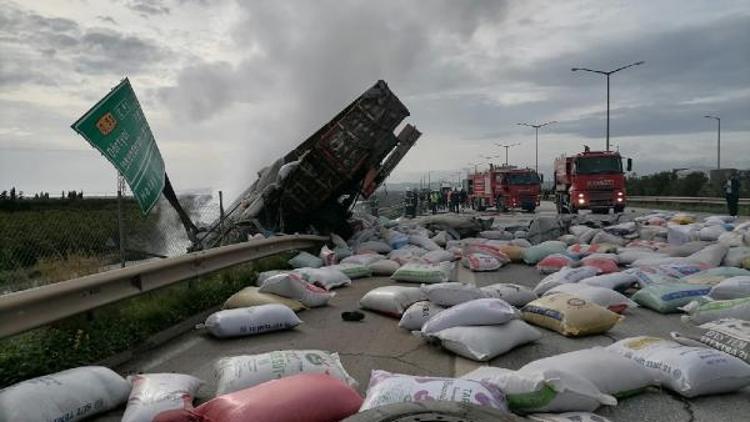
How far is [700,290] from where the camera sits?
252 inches

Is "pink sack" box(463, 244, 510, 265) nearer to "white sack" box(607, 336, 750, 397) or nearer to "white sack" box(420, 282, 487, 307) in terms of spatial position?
"white sack" box(420, 282, 487, 307)

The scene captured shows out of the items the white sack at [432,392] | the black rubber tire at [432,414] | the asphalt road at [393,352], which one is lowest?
the asphalt road at [393,352]

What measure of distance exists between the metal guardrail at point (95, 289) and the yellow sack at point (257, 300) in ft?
1.57

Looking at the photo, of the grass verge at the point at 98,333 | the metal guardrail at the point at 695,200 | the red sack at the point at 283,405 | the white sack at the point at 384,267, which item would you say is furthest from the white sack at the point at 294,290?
the metal guardrail at the point at 695,200

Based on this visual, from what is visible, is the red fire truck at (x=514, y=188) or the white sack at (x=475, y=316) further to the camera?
the red fire truck at (x=514, y=188)

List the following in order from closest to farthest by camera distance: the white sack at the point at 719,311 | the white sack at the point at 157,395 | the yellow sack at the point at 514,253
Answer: the white sack at the point at 157,395, the white sack at the point at 719,311, the yellow sack at the point at 514,253

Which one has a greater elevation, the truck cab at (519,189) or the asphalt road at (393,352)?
the truck cab at (519,189)

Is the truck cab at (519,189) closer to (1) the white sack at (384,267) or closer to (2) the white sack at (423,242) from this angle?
(2) the white sack at (423,242)

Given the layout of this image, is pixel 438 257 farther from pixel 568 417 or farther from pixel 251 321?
pixel 568 417

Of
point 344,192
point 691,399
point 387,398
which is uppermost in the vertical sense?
point 344,192

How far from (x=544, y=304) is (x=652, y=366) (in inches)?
68.6

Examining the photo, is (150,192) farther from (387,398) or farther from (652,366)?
(652,366)

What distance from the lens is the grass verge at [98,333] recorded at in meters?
4.13

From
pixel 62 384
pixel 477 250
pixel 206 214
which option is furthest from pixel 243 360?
pixel 206 214
